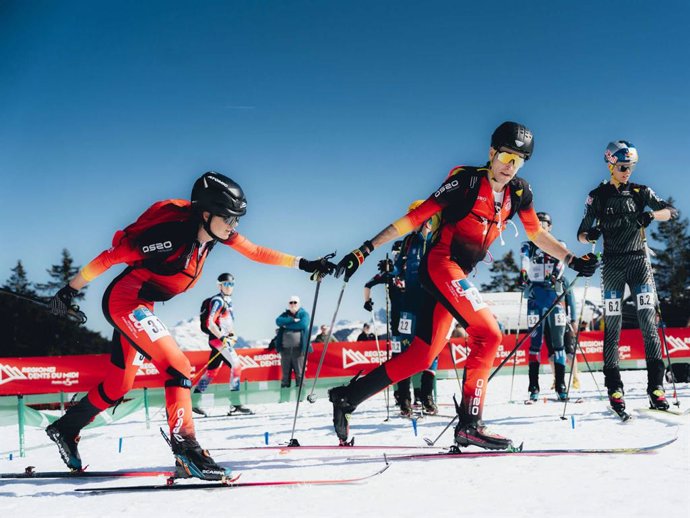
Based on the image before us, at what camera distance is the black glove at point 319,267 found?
4684 millimetres

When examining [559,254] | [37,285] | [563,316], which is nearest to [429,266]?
[559,254]

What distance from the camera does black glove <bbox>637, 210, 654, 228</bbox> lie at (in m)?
6.02

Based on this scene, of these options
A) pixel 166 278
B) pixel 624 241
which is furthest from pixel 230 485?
pixel 624 241

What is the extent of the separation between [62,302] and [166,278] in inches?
30.7

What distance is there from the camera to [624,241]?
6199mm

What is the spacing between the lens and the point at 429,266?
14.9 feet

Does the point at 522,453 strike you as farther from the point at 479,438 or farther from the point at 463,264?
the point at 463,264

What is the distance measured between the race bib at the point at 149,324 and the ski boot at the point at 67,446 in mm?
1165

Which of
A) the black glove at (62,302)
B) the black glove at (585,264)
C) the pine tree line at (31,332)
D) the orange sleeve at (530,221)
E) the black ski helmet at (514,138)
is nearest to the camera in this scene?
the black glove at (62,302)

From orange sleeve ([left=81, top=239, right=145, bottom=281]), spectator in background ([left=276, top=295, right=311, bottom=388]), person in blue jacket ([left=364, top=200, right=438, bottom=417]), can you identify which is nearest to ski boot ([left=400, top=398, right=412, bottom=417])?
person in blue jacket ([left=364, top=200, right=438, bottom=417])

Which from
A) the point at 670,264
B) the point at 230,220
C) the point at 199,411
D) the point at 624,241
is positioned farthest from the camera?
the point at 670,264

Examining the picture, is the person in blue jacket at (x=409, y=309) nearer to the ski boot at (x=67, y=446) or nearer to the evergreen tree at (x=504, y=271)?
the ski boot at (x=67, y=446)

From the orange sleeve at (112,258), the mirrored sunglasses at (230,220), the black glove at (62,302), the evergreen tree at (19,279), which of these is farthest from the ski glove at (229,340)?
the evergreen tree at (19,279)

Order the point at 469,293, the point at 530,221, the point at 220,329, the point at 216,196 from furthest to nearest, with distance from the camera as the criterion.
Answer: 1. the point at 220,329
2. the point at 530,221
3. the point at 469,293
4. the point at 216,196
